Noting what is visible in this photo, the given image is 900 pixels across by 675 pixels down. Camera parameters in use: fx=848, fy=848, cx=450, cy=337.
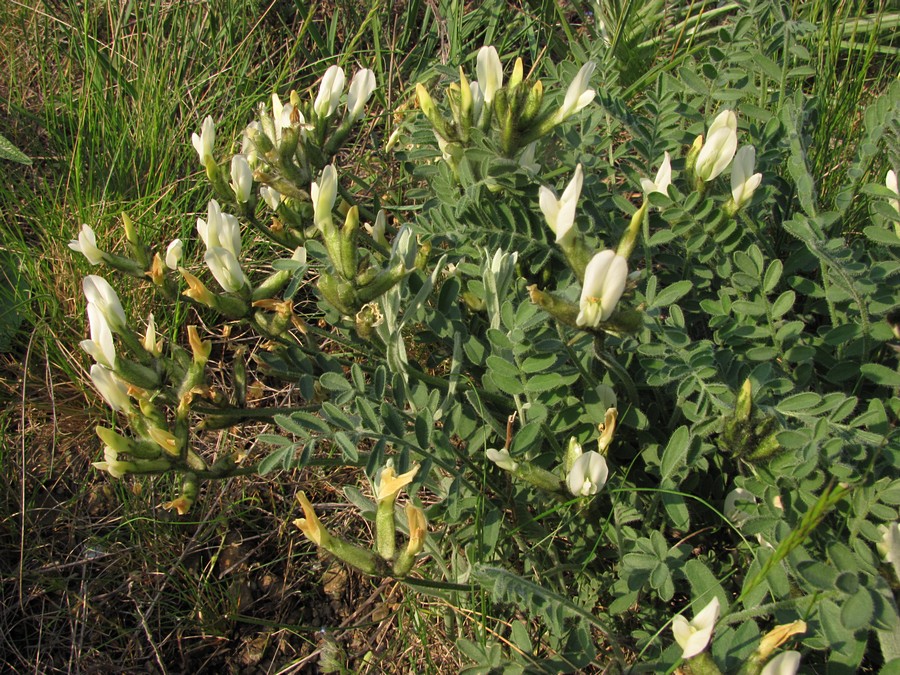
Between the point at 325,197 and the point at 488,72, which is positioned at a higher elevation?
the point at 488,72

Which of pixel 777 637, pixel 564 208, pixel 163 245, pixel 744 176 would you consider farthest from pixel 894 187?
pixel 163 245

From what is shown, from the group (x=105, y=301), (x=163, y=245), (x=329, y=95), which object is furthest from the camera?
(x=163, y=245)

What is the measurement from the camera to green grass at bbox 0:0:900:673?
219 centimetres

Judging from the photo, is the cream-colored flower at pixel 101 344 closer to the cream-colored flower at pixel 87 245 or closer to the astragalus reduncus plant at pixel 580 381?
the astragalus reduncus plant at pixel 580 381

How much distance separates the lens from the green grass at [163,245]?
2189 mm

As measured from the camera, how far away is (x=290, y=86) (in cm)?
330

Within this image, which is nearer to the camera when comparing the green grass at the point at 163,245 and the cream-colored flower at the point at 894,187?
the cream-colored flower at the point at 894,187

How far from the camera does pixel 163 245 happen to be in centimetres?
273

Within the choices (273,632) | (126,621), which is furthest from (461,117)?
(126,621)

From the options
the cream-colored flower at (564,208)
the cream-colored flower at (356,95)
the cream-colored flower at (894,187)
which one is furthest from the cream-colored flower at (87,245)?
the cream-colored flower at (894,187)

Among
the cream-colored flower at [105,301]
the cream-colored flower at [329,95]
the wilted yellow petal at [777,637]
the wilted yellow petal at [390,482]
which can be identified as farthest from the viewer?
the cream-colored flower at [329,95]

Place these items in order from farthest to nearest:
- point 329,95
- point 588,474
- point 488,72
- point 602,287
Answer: point 329,95 < point 488,72 < point 588,474 < point 602,287

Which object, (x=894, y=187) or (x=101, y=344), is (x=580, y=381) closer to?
(x=894, y=187)

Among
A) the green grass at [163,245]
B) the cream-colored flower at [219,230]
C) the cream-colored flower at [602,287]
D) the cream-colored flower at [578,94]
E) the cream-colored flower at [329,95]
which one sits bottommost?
the green grass at [163,245]
